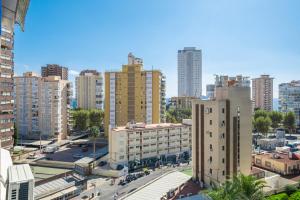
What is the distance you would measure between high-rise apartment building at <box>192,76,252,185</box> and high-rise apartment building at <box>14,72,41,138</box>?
186 ft

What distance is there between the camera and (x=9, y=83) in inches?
1992

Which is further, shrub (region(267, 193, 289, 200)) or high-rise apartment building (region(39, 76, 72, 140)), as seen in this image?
high-rise apartment building (region(39, 76, 72, 140))

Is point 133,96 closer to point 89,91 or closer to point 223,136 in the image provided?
point 89,91

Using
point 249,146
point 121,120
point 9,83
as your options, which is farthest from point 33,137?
point 249,146

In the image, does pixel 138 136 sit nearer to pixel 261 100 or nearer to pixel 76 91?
pixel 76 91

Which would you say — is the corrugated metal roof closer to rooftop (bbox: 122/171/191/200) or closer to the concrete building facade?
rooftop (bbox: 122/171/191/200)

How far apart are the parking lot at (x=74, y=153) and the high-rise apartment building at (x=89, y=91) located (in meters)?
38.2

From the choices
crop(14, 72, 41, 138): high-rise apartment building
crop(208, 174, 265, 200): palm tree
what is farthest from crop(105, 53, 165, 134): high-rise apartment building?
crop(208, 174, 265, 200): palm tree

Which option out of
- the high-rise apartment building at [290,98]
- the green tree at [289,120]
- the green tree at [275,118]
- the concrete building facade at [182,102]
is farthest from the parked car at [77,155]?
the concrete building facade at [182,102]

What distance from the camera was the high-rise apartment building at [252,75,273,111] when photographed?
419 ft

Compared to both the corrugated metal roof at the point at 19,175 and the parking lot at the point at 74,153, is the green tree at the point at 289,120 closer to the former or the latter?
the parking lot at the point at 74,153

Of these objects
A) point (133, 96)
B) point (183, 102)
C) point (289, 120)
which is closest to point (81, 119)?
point (133, 96)

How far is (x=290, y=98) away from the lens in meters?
Answer: 102

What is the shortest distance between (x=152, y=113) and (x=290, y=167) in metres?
42.0
